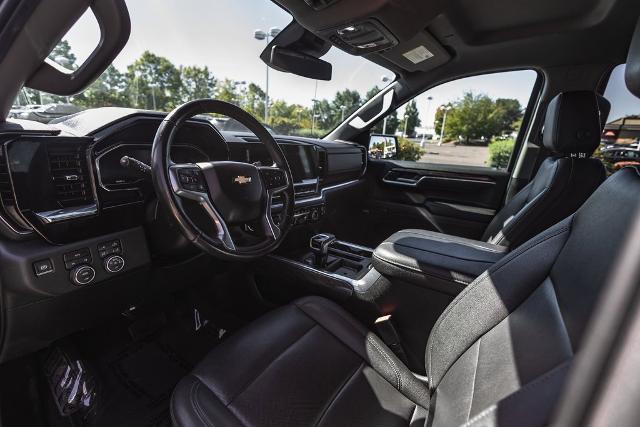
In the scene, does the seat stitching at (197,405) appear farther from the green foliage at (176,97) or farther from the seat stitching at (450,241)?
the seat stitching at (450,241)

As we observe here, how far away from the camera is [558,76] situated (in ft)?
7.19

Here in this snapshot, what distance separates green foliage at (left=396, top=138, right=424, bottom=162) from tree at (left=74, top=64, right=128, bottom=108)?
218 centimetres

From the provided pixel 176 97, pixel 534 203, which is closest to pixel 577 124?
pixel 534 203

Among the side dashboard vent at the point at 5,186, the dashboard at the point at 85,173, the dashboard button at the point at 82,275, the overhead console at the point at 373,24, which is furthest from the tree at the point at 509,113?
the side dashboard vent at the point at 5,186

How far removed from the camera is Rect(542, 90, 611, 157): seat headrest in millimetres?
1537

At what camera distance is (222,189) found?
3.74 feet

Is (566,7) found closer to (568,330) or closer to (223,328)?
(568,330)

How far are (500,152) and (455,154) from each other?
33 centimetres

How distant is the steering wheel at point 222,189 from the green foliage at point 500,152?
2020 mm

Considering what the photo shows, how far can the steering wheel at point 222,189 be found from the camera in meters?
0.99

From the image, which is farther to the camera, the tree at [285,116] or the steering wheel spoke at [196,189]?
the tree at [285,116]

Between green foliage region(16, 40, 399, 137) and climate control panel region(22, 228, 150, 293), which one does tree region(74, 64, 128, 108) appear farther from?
climate control panel region(22, 228, 150, 293)

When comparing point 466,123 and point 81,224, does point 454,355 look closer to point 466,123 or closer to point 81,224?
point 81,224

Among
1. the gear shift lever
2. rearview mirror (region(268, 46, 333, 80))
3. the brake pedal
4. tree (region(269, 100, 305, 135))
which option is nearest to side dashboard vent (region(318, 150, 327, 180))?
tree (region(269, 100, 305, 135))
